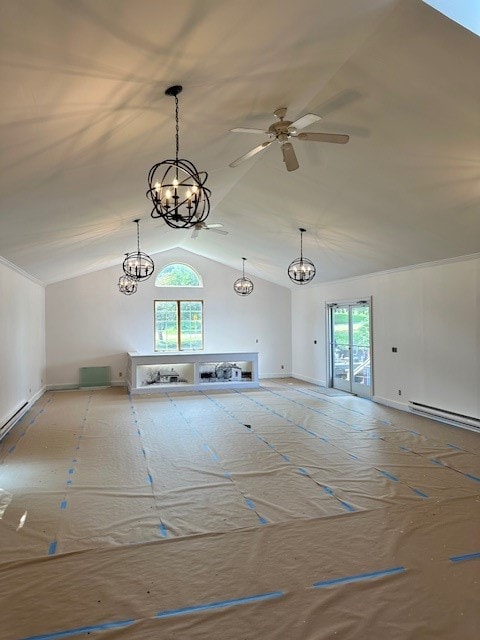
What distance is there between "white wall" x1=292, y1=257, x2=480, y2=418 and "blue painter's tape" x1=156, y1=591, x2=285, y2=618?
4880 mm

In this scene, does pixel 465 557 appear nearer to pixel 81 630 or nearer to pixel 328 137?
pixel 81 630

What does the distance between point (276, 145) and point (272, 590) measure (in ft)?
13.8

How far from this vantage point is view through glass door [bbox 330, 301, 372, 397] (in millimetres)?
8898

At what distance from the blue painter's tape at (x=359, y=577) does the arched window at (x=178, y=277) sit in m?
9.39

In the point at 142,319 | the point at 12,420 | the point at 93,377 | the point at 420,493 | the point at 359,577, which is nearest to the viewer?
the point at 359,577

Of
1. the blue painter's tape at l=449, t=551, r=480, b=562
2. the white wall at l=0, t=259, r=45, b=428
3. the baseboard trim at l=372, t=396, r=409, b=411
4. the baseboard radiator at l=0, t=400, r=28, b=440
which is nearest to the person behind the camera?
the blue painter's tape at l=449, t=551, r=480, b=562

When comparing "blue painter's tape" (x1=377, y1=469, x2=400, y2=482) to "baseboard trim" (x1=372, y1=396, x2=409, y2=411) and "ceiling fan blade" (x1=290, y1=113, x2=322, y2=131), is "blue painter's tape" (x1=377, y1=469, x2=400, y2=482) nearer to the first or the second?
"baseboard trim" (x1=372, y1=396, x2=409, y2=411)

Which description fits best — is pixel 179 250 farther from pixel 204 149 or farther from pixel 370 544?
pixel 370 544

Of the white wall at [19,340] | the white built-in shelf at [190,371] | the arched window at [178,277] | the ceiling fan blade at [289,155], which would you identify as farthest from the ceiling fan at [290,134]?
the arched window at [178,277]

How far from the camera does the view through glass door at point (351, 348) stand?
8.90 m

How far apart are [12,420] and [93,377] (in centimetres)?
400

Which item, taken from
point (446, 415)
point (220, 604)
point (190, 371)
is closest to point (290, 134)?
point (220, 604)

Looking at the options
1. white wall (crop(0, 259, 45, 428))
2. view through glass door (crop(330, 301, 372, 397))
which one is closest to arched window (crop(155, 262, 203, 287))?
white wall (crop(0, 259, 45, 428))

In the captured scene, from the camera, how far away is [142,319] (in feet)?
36.5
